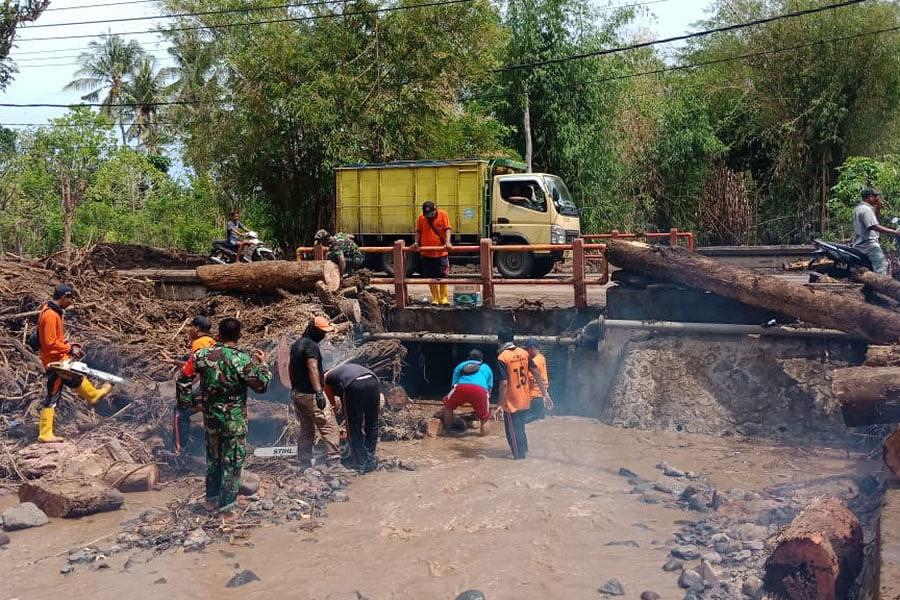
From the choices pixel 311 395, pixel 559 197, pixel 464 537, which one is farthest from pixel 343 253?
pixel 464 537

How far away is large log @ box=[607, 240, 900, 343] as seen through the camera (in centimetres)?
869

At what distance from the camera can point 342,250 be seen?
1242cm

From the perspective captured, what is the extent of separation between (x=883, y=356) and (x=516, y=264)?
28.1ft

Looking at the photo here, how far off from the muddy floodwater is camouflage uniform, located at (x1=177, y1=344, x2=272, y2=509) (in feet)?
1.82

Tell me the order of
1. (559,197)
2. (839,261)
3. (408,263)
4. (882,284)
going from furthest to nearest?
1. (408,263)
2. (559,197)
3. (839,261)
4. (882,284)

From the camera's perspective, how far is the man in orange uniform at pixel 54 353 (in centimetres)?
869

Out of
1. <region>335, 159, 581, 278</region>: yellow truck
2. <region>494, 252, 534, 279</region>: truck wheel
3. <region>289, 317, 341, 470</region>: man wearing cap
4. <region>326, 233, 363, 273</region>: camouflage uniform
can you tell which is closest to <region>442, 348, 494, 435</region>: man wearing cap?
<region>289, 317, 341, 470</region>: man wearing cap

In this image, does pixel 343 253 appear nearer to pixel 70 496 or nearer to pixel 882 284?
pixel 70 496

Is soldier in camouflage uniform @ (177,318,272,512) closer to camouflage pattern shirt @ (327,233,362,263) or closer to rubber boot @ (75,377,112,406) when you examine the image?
rubber boot @ (75,377,112,406)

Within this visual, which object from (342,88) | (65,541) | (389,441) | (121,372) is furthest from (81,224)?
(65,541)

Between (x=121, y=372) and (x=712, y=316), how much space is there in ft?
22.9

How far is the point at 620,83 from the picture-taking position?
83.1 feet

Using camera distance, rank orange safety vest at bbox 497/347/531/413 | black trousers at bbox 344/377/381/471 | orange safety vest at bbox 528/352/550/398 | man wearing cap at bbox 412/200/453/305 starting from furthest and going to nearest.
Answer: man wearing cap at bbox 412/200/453/305 < orange safety vest at bbox 528/352/550/398 < orange safety vest at bbox 497/347/531/413 < black trousers at bbox 344/377/381/471

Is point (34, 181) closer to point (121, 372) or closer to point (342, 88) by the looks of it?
point (342, 88)
